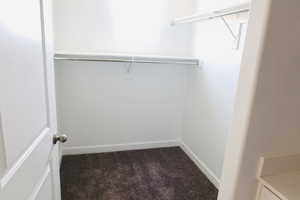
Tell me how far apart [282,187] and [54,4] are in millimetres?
2455

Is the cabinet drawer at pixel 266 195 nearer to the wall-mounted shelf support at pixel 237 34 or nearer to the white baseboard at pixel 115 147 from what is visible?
the wall-mounted shelf support at pixel 237 34

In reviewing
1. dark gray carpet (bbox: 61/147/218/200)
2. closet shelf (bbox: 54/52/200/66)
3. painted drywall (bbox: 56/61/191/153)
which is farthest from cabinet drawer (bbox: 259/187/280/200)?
painted drywall (bbox: 56/61/191/153)

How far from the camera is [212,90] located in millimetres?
2254

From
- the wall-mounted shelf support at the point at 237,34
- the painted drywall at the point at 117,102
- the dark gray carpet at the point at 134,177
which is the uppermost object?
the wall-mounted shelf support at the point at 237,34

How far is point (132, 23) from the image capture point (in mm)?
2467

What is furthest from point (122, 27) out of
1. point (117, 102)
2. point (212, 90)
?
point (212, 90)

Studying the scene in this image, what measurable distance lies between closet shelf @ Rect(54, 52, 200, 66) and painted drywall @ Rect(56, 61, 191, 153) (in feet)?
0.66

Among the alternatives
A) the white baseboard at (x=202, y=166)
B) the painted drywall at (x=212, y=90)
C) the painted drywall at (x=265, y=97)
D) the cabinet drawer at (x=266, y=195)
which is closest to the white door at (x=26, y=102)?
the painted drywall at (x=265, y=97)

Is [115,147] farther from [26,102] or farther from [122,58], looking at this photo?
[26,102]

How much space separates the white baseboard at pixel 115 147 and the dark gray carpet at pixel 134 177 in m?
0.07

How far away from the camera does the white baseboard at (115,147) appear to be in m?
2.65

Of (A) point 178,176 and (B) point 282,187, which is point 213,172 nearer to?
(A) point 178,176

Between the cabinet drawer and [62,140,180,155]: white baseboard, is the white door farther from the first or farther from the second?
[62,140,180,155]: white baseboard

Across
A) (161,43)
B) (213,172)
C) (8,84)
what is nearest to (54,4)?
(161,43)
